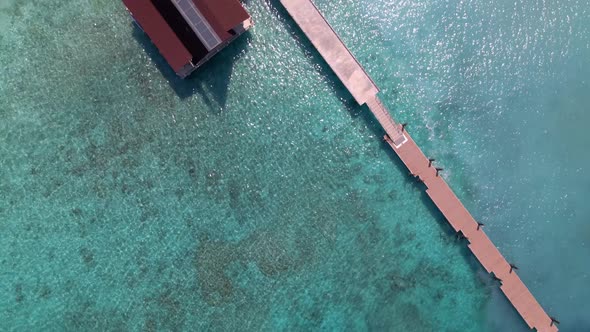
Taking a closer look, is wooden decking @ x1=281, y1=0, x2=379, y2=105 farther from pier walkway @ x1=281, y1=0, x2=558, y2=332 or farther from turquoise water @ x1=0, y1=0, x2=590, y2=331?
turquoise water @ x1=0, y1=0, x2=590, y2=331

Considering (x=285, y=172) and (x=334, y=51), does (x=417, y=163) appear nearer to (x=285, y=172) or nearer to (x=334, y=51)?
(x=285, y=172)

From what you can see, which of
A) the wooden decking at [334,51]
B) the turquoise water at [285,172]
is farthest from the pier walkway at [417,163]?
the turquoise water at [285,172]

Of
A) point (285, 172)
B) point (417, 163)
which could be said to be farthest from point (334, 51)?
point (417, 163)

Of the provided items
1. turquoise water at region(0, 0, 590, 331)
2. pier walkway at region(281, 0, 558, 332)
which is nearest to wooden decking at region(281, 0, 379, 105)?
pier walkway at region(281, 0, 558, 332)

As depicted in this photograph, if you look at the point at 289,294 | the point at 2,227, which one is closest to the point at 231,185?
the point at 289,294

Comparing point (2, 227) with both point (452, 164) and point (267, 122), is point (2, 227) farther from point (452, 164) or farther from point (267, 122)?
point (452, 164)
